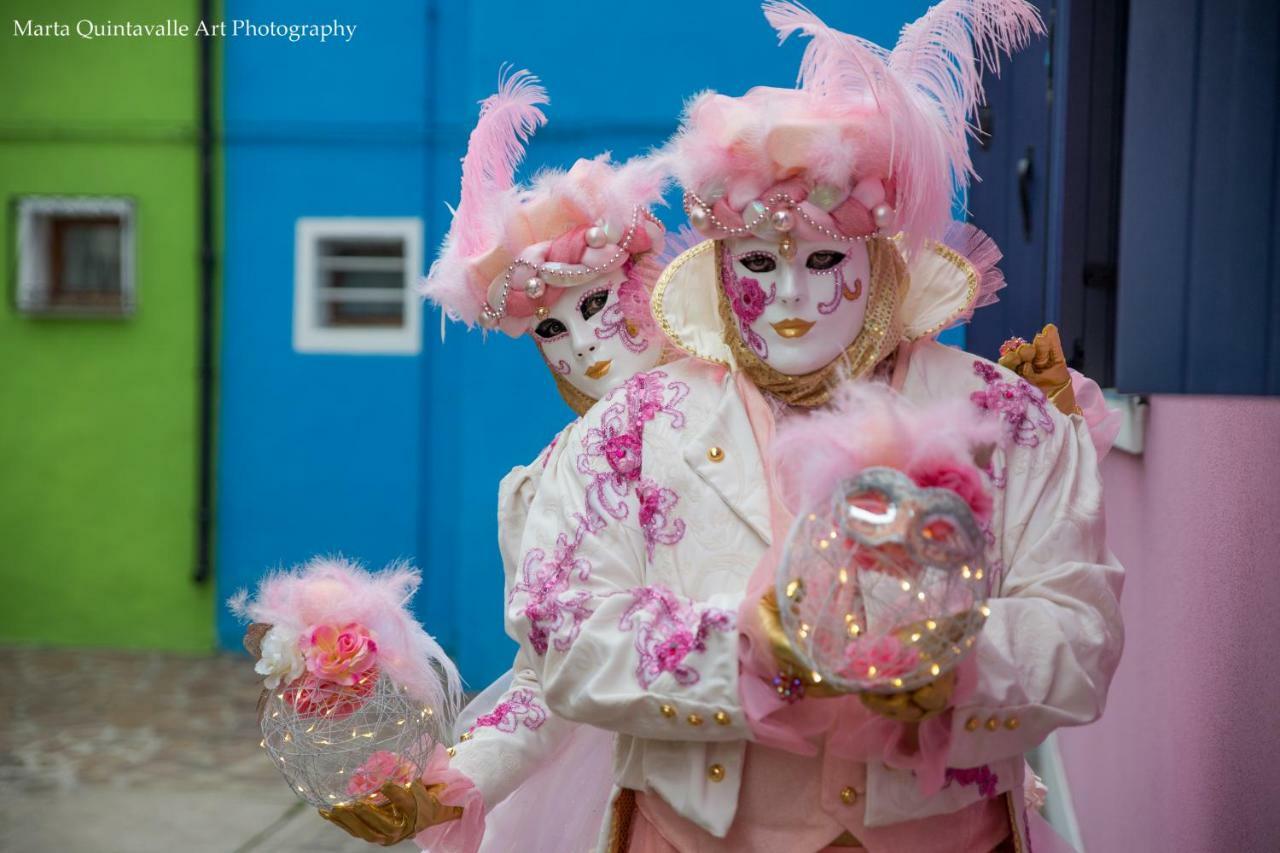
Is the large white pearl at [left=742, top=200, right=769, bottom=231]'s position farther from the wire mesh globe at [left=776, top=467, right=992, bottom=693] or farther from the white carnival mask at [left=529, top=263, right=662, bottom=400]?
the white carnival mask at [left=529, top=263, right=662, bottom=400]

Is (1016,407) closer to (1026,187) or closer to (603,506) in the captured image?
(603,506)

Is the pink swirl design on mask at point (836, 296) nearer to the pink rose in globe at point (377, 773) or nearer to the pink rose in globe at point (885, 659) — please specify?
the pink rose in globe at point (885, 659)

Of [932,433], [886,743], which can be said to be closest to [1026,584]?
[886,743]

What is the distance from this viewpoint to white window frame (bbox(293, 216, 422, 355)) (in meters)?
8.02

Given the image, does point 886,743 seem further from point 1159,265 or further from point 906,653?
point 1159,265

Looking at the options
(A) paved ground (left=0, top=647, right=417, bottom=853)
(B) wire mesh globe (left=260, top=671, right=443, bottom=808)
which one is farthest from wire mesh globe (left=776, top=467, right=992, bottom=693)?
(A) paved ground (left=0, top=647, right=417, bottom=853)

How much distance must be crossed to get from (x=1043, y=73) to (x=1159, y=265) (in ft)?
5.74

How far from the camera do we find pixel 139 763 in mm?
6227

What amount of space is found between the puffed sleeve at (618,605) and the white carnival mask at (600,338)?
0.55 m

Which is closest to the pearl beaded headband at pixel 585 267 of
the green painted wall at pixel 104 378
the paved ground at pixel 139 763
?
the paved ground at pixel 139 763

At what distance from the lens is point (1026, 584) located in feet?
7.06

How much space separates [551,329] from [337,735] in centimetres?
116

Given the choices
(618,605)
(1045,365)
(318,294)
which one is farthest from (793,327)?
(318,294)

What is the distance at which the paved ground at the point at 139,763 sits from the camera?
207 inches
